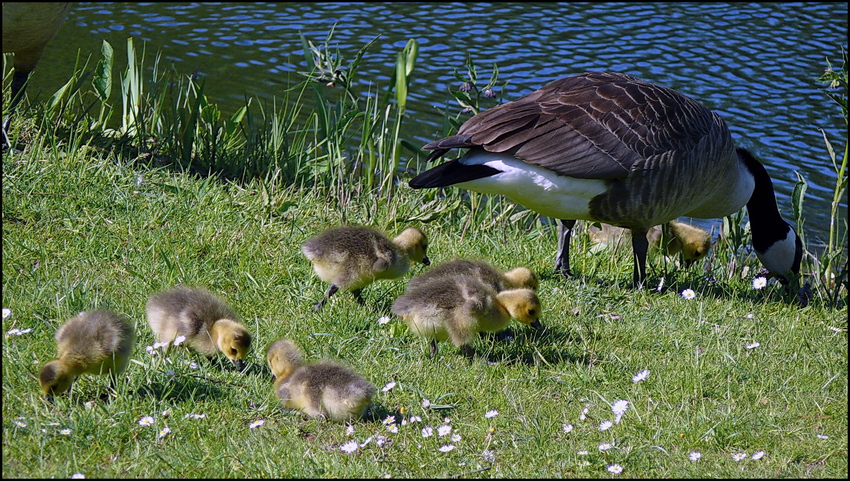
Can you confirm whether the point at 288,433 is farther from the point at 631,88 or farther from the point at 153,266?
the point at 631,88

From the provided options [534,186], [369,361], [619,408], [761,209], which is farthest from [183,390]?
[761,209]

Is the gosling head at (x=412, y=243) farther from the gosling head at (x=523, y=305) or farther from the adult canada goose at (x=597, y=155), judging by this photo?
the gosling head at (x=523, y=305)

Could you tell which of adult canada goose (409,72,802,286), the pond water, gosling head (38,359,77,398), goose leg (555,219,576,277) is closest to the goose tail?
adult canada goose (409,72,802,286)

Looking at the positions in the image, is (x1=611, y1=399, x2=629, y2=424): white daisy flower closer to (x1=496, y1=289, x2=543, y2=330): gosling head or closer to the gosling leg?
(x1=496, y1=289, x2=543, y2=330): gosling head

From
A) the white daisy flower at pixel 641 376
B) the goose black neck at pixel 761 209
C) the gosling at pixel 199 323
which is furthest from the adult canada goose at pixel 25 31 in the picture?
the goose black neck at pixel 761 209

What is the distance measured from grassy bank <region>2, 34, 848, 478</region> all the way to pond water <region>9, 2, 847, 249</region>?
314 cm

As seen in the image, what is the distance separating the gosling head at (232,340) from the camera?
151 inches

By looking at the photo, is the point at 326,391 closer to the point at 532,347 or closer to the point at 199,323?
the point at 199,323

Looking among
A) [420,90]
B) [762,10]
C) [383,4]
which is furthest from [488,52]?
[762,10]

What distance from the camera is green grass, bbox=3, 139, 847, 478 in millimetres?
3418

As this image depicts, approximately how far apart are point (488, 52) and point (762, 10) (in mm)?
5505

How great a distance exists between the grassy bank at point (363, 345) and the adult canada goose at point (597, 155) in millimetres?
488

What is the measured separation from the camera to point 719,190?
6.23 meters

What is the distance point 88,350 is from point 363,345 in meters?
1.41
